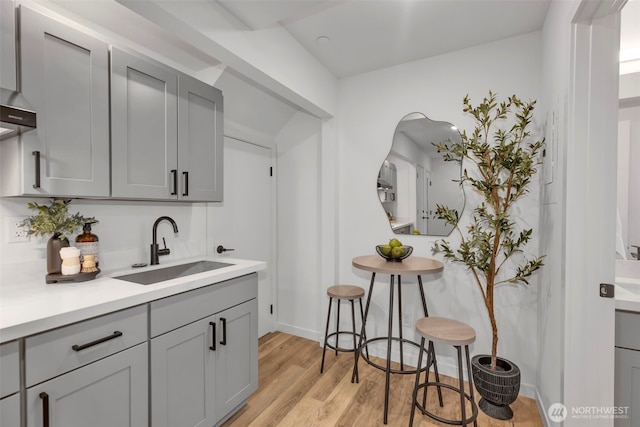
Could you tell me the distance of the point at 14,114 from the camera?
1154mm

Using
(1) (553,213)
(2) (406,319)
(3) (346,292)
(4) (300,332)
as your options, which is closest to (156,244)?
(3) (346,292)

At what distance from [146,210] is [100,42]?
1.00 metres

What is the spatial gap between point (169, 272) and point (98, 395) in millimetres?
793

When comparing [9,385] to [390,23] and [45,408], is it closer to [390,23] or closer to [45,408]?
[45,408]

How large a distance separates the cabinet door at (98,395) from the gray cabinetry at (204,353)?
7cm

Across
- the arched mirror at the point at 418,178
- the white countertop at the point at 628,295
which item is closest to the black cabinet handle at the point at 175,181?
the arched mirror at the point at 418,178

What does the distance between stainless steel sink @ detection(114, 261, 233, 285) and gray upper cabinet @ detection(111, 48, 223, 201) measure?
47 centimetres

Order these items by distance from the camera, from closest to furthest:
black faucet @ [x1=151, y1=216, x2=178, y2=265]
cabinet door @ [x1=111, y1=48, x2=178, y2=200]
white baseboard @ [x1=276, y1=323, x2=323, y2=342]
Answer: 1. cabinet door @ [x1=111, y1=48, x2=178, y2=200]
2. black faucet @ [x1=151, y1=216, x2=178, y2=265]
3. white baseboard @ [x1=276, y1=323, x2=323, y2=342]

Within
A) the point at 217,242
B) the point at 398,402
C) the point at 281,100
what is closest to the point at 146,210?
the point at 217,242

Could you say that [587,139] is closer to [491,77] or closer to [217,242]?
[491,77]

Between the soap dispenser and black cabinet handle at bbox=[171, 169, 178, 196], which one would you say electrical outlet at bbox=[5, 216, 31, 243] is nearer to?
the soap dispenser

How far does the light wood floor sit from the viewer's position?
193 centimetres

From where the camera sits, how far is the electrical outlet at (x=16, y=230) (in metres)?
1.46

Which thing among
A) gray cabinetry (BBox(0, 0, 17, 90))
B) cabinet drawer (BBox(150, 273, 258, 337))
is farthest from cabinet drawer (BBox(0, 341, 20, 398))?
gray cabinetry (BBox(0, 0, 17, 90))
